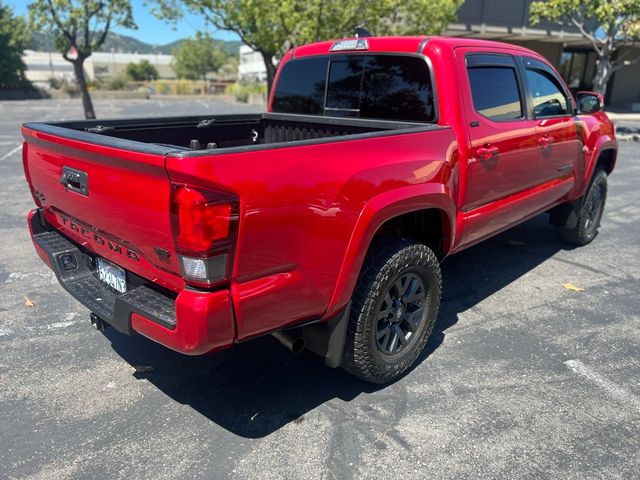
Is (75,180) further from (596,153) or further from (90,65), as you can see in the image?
(90,65)

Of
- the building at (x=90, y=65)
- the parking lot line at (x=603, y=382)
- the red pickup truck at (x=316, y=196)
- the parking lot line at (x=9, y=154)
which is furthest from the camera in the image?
the building at (x=90, y=65)

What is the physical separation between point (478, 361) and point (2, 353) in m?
3.16

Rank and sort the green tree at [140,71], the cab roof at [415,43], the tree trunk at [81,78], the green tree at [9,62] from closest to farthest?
the cab roof at [415,43], the tree trunk at [81,78], the green tree at [9,62], the green tree at [140,71]

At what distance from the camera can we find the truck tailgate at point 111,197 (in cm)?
212

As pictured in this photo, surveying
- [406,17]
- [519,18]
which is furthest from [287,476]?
[519,18]

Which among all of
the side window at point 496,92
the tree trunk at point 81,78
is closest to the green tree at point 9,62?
the tree trunk at point 81,78

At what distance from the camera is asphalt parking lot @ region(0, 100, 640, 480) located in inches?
97.0

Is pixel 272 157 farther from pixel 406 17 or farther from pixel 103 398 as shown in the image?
pixel 406 17

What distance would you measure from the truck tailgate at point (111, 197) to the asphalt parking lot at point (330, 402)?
34.9 inches

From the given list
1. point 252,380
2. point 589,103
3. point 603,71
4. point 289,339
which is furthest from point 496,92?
point 603,71

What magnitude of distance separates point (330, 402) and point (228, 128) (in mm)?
2478

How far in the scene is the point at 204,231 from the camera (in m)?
2.01

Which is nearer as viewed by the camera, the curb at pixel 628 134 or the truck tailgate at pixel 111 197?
the truck tailgate at pixel 111 197

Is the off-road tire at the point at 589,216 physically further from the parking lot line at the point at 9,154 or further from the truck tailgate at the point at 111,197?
the parking lot line at the point at 9,154
